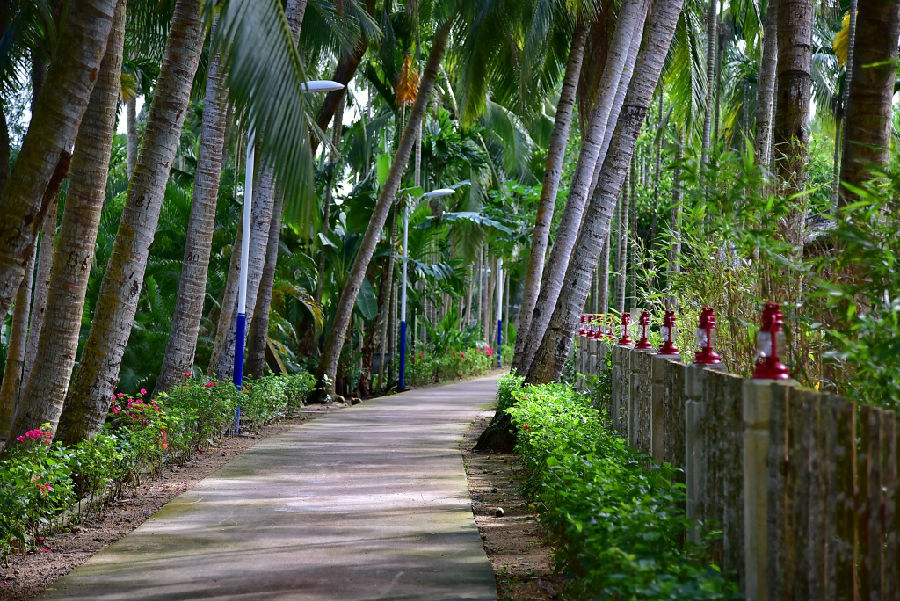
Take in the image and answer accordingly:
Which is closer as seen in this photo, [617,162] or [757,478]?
[757,478]

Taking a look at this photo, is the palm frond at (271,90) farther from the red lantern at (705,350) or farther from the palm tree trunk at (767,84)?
the palm tree trunk at (767,84)

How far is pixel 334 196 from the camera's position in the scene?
95.9ft

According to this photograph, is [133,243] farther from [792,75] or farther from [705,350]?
[705,350]

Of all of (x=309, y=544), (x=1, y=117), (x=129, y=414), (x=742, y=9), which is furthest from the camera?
(x=742, y=9)

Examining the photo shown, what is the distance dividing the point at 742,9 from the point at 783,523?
64.3ft

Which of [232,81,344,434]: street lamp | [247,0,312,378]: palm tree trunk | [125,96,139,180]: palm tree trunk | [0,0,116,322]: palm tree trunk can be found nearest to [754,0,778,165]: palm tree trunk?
[232,81,344,434]: street lamp

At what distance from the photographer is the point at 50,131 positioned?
705cm

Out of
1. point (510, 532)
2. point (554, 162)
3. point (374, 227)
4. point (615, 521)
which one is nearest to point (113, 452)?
point (510, 532)

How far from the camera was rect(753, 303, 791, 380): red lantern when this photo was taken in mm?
4148

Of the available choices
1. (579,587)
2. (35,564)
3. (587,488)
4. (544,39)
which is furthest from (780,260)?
(544,39)

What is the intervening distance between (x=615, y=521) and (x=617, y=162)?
6911 millimetres

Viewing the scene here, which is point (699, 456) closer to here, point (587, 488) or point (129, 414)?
point (587, 488)

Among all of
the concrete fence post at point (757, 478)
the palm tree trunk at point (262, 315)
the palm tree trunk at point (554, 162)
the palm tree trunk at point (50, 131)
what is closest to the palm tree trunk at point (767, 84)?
the palm tree trunk at point (554, 162)

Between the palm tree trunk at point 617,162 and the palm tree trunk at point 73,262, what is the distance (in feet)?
17.0
